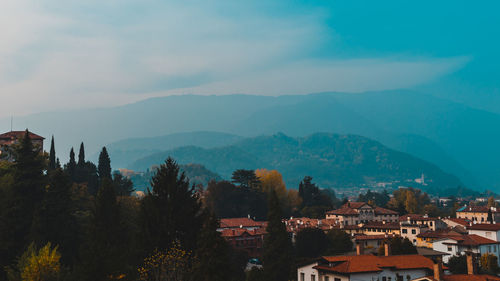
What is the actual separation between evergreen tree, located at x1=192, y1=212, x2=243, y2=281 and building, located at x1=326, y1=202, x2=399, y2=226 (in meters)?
69.9

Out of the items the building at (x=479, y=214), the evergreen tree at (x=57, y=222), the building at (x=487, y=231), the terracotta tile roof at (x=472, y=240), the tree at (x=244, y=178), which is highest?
the tree at (x=244, y=178)

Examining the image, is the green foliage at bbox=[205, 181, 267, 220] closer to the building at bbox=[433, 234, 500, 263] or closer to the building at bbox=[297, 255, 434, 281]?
the building at bbox=[433, 234, 500, 263]

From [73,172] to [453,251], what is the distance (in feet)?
183

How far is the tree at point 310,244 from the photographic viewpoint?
7075 cm

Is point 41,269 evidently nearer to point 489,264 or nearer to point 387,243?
point 387,243

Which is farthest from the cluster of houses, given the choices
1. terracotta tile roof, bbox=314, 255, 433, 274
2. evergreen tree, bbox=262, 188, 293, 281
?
evergreen tree, bbox=262, 188, 293, 281

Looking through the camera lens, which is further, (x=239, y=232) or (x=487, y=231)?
(x=239, y=232)

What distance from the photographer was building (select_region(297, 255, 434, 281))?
43656mm

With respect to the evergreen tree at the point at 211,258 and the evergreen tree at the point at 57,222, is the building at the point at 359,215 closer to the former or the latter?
the evergreen tree at the point at 57,222

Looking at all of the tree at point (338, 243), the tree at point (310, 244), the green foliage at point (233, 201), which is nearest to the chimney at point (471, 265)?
the tree at point (338, 243)

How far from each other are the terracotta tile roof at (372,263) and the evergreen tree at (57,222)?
22740mm

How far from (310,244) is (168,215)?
42.4 metres

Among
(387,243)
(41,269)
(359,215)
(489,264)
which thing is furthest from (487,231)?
(41,269)

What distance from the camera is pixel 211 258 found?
28.3 m
